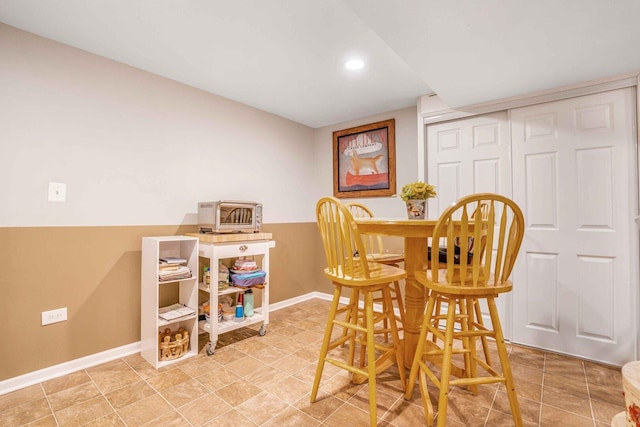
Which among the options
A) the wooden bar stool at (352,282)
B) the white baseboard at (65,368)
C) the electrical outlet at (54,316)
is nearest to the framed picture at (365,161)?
the wooden bar stool at (352,282)

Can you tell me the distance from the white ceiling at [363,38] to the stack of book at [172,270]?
5.04 feet

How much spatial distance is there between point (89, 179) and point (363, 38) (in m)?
2.17

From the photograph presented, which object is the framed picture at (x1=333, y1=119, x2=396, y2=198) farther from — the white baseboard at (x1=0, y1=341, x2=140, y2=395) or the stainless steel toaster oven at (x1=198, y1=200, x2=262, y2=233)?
the white baseboard at (x1=0, y1=341, x2=140, y2=395)

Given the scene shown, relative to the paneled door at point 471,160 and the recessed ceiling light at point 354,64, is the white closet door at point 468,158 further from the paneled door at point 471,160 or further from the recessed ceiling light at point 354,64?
the recessed ceiling light at point 354,64

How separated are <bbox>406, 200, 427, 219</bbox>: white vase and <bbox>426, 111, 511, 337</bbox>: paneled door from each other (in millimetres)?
996

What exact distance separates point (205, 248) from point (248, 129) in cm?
147

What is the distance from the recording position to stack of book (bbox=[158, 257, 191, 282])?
218cm

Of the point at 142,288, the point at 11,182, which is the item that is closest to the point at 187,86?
the point at 11,182

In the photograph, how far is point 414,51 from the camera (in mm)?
1830

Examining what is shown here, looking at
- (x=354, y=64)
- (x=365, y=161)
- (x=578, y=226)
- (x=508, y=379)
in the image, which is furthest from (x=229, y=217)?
(x=578, y=226)

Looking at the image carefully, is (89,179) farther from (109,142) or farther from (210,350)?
(210,350)

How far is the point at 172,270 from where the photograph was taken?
2.24 m

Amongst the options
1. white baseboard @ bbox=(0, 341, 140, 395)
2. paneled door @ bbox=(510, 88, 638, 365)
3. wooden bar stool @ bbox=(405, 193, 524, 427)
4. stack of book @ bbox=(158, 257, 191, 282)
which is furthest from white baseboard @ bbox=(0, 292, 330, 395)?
paneled door @ bbox=(510, 88, 638, 365)

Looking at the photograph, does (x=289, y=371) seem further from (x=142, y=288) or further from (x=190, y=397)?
(x=142, y=288)
